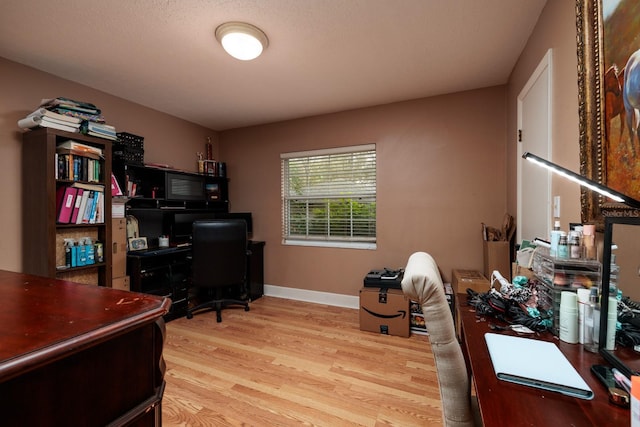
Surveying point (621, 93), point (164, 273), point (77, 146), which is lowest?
point (164, 273)

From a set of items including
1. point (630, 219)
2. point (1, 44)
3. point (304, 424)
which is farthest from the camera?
point (1, 44)

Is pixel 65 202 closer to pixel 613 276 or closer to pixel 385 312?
pixel 385 312

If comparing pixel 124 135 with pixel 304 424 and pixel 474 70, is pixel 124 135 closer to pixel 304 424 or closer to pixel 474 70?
pixel 304 424

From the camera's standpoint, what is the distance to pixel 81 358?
2.04 ft

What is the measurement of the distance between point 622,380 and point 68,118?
3432mm

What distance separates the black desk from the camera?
2.71 metres

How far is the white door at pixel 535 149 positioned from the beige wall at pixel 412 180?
0.58 meters

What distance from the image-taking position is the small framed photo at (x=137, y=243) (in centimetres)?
288

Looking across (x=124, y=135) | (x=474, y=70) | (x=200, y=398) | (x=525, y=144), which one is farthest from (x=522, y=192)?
(x=124, y=135)

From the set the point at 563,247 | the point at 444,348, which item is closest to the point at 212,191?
the point at 444,348

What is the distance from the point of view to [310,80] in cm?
258

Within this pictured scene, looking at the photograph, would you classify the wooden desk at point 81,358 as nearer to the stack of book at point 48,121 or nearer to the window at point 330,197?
the stack of book at point 48,121

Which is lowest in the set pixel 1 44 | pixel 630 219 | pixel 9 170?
pixel 630 219

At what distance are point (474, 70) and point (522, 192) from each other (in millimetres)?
1162
